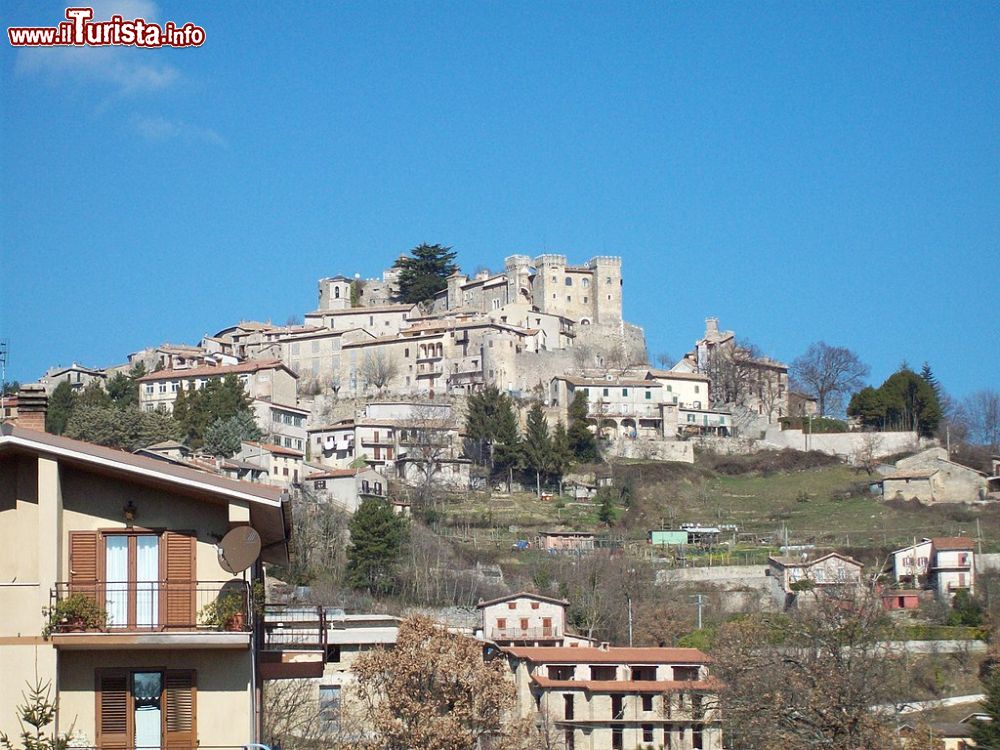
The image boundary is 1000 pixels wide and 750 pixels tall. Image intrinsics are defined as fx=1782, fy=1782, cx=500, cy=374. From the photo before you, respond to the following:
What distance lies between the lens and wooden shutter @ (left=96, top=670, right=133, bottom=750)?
45.6 ft

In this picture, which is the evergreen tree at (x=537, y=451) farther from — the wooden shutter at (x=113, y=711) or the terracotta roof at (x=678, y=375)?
the wooden shutter at (x=113, y=711)

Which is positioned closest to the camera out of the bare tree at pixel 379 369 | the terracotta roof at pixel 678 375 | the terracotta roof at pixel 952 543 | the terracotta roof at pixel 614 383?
the terracotta roof at pixel 952 543

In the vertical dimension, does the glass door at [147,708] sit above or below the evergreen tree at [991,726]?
above

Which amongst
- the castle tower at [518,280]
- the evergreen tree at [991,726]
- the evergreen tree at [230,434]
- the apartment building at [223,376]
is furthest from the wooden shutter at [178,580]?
the castle tower at [518,280]

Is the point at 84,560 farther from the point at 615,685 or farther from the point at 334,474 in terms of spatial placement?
the point at 334,474

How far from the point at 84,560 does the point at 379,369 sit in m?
105

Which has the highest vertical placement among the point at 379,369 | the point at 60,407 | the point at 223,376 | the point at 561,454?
the point at 379,369

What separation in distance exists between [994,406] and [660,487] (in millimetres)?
41640

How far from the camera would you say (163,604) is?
1424cm

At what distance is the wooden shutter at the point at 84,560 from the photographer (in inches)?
556

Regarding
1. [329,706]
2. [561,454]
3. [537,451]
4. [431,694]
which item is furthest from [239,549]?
[561,454]

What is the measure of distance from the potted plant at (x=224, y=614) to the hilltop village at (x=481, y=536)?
18 mm

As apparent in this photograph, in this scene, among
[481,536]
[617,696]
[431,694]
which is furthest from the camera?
[481,536]

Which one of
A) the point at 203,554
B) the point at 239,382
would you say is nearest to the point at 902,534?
the point at 239,382
